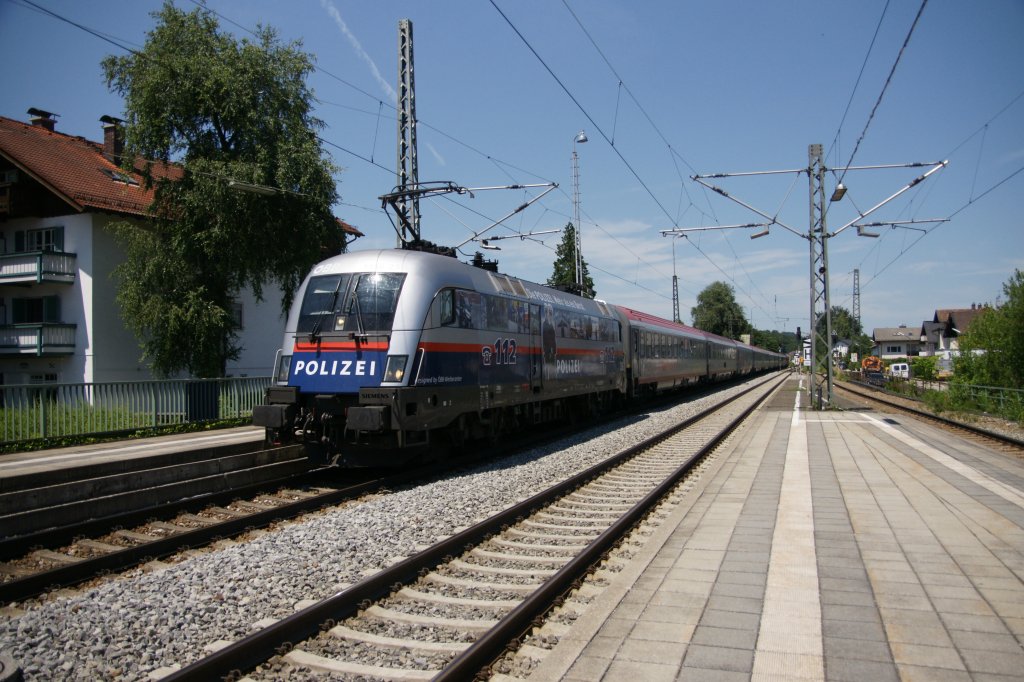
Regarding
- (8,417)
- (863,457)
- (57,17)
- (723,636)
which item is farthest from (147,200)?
(723,636)

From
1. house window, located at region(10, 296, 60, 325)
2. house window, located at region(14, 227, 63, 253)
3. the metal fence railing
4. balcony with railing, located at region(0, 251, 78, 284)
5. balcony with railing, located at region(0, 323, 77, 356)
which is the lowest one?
the metal fence railing

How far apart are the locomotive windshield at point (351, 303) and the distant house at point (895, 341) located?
108552mm

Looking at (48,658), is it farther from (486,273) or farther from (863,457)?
(863,457)

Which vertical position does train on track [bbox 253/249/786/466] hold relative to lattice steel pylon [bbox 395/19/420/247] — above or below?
below

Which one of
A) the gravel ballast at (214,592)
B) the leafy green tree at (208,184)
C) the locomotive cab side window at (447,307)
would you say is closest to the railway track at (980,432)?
the locomotive cab side window at (447,307)

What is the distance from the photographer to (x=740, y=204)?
20.0 meters

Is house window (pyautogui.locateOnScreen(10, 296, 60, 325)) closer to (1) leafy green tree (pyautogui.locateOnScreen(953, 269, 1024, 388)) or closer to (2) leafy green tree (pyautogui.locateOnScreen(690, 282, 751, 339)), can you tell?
(1) leafy green tree (pyautogui.locateOnScreen(953, 269, 1024, 388))

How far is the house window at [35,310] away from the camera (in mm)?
27172

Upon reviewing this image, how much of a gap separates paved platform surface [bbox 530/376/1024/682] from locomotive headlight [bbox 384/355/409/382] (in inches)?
167

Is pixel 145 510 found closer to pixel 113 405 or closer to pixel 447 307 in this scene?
pixel 447 307

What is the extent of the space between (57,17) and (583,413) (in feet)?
45.2

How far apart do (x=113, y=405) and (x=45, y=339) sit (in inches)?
536

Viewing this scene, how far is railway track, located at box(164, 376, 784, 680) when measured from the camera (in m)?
4.11

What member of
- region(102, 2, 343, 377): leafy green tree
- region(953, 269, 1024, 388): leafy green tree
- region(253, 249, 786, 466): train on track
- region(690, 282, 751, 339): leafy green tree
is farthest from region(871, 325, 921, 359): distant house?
region(253, 249, 786, 466): train on track
